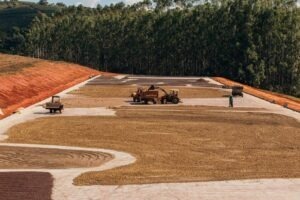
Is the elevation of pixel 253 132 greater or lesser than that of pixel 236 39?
lesser

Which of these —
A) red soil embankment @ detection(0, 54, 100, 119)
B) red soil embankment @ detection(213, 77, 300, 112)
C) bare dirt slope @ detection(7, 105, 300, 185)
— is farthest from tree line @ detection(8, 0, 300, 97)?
bare dirt slope @ detection(7, 105, 300, 185)

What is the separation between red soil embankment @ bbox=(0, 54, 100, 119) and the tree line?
97.5ft

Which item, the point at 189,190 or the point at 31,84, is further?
the point at 31,84

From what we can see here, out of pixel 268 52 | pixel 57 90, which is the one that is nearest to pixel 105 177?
pixel 57 90

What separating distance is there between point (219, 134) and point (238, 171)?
12.0 m

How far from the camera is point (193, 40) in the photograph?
126938 millimetres

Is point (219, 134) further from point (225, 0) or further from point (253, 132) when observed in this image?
point (225, 0)

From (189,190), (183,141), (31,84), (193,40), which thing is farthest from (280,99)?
(193,40)

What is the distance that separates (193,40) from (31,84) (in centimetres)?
6182

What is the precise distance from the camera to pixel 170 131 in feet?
118

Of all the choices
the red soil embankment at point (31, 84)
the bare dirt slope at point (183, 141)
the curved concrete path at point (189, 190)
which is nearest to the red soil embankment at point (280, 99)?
the bare dirt slope at point (183, 141)

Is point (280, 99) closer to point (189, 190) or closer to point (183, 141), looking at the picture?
point (183, 141)

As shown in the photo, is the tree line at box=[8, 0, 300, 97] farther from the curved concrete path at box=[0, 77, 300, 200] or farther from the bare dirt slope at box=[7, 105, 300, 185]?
the curved concrete path at box=[0, 77, 300, 200]

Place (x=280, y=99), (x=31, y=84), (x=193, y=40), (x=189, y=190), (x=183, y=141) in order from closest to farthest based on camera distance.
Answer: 1. (x=189, y=190)
2. (x=183, y=141)
3. (x=280, y=99)
4. (x=31, y=84)
5. (x=193, y=40)
